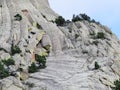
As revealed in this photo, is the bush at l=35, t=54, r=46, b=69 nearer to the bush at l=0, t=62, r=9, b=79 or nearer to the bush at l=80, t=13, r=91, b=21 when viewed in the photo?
the bush at l=0, t=62, r=9, b=79

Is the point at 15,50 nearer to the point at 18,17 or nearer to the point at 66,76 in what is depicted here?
the point at 66,76

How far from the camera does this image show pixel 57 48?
124 m

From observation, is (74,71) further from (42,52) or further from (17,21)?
(17,21)

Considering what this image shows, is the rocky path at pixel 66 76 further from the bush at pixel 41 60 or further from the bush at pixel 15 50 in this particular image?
the bush at pixel 15 50

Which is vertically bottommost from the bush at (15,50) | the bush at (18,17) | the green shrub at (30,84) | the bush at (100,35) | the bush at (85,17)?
the green shrub at (30,84)

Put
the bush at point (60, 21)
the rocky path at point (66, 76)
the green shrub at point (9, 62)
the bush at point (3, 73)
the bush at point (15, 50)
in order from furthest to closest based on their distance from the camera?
the bush at point (60, 21) → the bush at point (15, 50) → the green shrub at point (9, 62) → the bush at point (3, 73) → the rocky path at point (66, 76)

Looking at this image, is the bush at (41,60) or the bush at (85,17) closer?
the bush at (41,60)

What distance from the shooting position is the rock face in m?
108

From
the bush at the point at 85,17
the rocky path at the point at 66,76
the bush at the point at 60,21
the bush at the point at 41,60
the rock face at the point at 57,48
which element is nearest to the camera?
the rocky path at the point at 66,76

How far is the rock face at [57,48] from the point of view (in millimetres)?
108000

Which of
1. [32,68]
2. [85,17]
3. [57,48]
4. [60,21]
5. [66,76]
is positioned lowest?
[66,76]

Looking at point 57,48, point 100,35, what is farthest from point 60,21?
→ point 57,48

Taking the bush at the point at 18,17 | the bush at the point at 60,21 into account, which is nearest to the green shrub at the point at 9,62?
the bush at the point at 18,17

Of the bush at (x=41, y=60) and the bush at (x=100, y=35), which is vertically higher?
the bush at (x=100, y=35)
